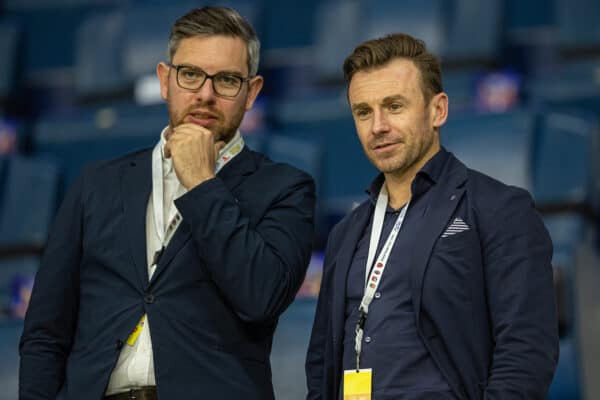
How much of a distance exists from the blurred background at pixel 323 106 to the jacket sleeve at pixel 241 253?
0.58m

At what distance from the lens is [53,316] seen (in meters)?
1.39

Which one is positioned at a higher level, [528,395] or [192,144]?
[192,144]

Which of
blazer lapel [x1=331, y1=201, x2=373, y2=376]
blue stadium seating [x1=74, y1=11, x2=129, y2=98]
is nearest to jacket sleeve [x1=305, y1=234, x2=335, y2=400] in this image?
blazer lapel [x1=331, y1=201, x2=373, y2=376]

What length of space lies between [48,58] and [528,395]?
3.26 m

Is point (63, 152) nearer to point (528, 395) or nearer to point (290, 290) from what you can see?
point (290, 290)

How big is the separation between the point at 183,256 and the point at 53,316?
0.72 feet

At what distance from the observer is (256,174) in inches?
57.4

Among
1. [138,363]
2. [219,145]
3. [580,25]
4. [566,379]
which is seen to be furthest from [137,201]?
[580,25]

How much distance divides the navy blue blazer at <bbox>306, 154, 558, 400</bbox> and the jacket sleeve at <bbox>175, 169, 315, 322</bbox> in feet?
0.34

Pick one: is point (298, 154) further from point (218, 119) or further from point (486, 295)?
point (486, 295)

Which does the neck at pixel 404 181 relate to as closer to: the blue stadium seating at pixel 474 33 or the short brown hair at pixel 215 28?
the short brown hair at pixel 215 28

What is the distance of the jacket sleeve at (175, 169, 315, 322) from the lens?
1.28 metres

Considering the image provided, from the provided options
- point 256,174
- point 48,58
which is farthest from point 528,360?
point 48,58

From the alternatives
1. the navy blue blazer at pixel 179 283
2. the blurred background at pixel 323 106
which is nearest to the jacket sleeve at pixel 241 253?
the navy blue blazer at pixel 179 283
